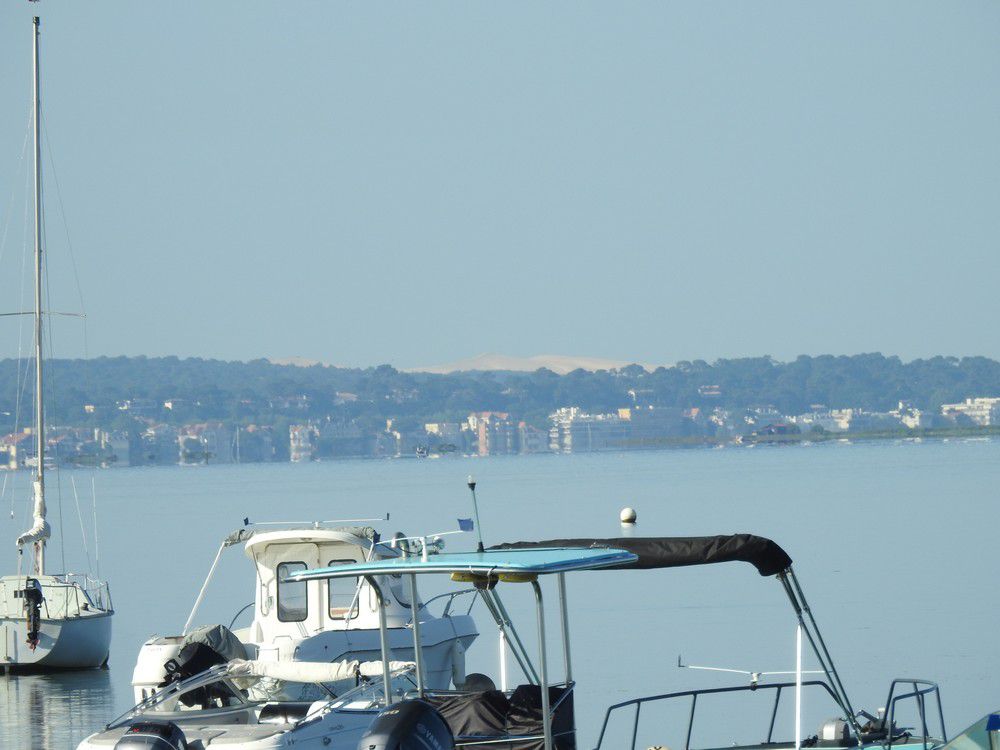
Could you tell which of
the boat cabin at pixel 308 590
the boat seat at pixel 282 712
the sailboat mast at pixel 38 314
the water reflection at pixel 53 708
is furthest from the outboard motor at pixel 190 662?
the sailboat mast at pixel 38 314

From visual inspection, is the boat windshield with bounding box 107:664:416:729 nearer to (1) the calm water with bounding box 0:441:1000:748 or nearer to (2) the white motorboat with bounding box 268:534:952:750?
(2) the white motorboat with bounding box 268:534:952:750

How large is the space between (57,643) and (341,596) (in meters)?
7.01

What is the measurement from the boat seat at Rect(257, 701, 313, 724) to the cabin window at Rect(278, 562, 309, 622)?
6511 millimetres

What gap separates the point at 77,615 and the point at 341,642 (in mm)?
8117

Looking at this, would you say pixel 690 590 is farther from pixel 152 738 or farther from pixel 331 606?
pixel 152 738

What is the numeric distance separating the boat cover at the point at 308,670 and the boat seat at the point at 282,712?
1.28 metres

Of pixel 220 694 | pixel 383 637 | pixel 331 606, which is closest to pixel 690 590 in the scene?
pixel 331 606

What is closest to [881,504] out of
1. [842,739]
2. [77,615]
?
[77,615]

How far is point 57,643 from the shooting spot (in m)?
27.2

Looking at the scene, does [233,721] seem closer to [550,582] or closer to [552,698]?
[552,698]

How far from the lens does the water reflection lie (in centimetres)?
2227

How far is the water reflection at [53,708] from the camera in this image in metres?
22.3

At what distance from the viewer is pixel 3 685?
26438mm

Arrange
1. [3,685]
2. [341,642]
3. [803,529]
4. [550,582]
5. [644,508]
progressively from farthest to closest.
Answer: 1. [644,508]
2. [803,529]
3. [550,582]
4. [3,685]
5. [341,642]
